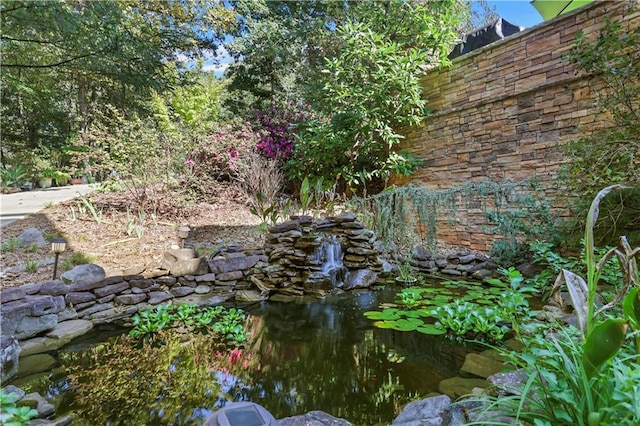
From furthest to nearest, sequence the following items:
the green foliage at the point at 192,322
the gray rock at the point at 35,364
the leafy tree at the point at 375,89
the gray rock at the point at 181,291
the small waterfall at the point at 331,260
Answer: the leafy tree at the point at 375,89 → the small waterfall at the point at 331,260 → the gray rock at the point at 181,291 → the green foliage at the point at 192,322 → the gray rock at the point at 35,364

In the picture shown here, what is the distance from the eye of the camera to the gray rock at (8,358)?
2.06 metres

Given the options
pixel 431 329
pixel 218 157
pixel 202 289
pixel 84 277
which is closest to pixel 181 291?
pixel 202 289

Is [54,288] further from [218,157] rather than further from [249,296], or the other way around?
[218,157]

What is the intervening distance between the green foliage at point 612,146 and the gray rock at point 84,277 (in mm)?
4880

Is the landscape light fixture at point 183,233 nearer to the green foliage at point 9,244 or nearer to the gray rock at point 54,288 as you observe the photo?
the gray rock at point 54,288

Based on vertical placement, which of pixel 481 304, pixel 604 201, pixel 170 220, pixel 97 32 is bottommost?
pixel 481 304

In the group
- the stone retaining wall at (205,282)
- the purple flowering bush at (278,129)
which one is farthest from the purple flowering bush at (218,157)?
the stone retaining wall at (205,282)

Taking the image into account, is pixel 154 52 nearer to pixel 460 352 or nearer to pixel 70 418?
pixel 70 418

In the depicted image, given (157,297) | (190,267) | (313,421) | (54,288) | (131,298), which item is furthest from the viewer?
Result: (190,267)

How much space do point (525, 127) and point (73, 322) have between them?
18.6 ft

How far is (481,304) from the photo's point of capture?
313 centimetres

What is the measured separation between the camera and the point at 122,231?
4.46m

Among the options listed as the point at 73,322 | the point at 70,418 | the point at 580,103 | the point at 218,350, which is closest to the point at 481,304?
the point at 218,350

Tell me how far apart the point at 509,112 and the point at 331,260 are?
3262 millimetres
